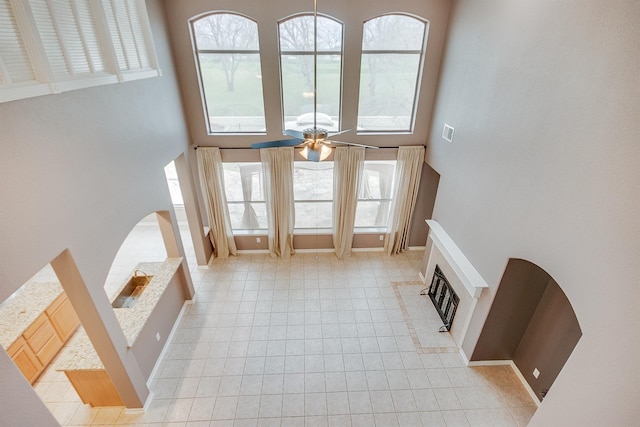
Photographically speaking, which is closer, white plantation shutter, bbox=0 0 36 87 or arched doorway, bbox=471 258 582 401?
white plantation shutter, bbox=0 0 36 87

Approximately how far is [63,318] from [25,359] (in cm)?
83

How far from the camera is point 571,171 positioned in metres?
3.04

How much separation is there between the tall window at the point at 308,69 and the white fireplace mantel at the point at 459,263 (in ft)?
10.2

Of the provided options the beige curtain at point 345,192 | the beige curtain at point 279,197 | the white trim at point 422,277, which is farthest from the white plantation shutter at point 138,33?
the white trim at point 422,277

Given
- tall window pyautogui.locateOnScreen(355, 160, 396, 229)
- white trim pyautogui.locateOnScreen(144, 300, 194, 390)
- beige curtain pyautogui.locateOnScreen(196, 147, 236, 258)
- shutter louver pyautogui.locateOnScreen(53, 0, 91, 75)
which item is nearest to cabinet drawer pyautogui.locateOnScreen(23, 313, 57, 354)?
white trim pyautogui.locateOnScreen(144, 300, 194, 390)

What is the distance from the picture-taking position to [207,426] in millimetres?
4297

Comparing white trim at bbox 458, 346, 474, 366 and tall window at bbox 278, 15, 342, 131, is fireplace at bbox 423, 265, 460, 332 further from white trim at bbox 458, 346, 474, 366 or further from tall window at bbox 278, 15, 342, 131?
tall window at bbox 278, 15, 342, 131

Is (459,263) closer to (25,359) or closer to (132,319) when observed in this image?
(132,319)

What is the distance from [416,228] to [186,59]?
6357 mm

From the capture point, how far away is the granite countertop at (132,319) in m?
4.14

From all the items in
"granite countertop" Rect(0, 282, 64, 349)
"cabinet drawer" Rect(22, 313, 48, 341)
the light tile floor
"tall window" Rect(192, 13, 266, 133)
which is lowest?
the light tile floor

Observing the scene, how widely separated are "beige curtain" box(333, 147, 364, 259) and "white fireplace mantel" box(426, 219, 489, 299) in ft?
6.42

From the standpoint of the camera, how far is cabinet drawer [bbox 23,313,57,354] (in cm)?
470

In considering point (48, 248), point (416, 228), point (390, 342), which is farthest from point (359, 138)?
point (48, 248)
